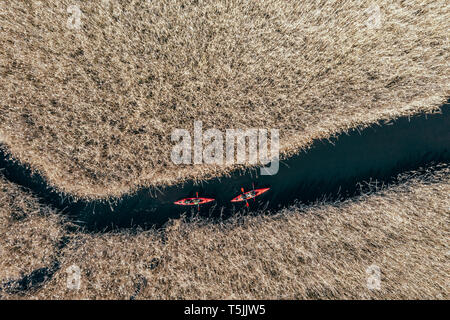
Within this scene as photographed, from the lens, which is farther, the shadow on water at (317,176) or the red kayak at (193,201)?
the shadow on water at (317,176)

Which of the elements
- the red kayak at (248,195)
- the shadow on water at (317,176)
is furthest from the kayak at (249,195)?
the shadow on water at (317,176)

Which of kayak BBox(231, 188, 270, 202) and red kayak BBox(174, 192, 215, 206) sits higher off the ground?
kayak BBox(231, 188, 270, 202)

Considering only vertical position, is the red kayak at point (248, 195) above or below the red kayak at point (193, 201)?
above

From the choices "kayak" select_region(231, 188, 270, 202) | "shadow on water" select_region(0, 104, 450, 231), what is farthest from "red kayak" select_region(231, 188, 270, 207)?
"shadow on water" select_region(0, 104, 450, 231)

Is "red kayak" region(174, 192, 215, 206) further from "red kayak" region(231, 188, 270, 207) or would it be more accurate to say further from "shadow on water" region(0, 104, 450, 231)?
"red kayak" region(231, 188, 270, 207)

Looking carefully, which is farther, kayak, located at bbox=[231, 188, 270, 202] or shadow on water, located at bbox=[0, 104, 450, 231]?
shadow on water, located at bbox=[0, 104, 450, 231]

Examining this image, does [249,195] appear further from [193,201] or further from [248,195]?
[193,201]

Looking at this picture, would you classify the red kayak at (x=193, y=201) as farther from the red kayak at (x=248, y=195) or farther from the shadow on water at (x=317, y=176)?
the red kayak at (x=248, y=195)

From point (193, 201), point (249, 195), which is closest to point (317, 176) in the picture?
point (249, 195)

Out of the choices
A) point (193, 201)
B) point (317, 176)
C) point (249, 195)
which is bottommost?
point (193, 201)
